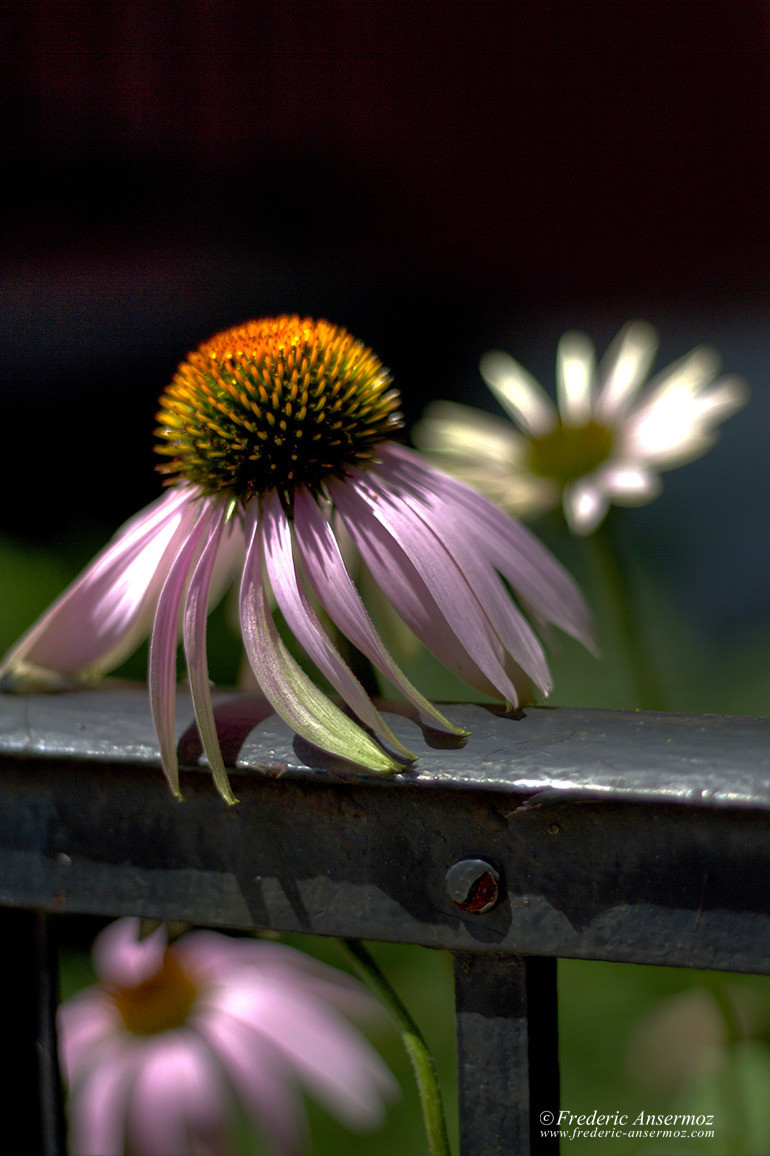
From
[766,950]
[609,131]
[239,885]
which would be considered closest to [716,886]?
[766,950]

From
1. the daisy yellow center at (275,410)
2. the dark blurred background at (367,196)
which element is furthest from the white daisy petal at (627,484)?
the dark blurred background at (367,196)

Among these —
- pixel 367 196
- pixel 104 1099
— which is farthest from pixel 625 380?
pixel 367 196

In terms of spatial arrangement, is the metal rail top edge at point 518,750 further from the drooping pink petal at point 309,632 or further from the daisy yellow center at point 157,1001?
the daisy yellow center at point 157,1001

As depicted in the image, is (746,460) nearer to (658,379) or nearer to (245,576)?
(658,379)

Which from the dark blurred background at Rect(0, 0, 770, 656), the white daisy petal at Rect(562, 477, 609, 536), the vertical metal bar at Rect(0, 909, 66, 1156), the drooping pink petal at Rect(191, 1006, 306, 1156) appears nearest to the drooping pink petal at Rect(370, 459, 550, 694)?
the vertical metal bar at Rect(0, 909, 66, 1156)

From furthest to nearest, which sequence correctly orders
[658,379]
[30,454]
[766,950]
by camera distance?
[30,454], [658,379], [766,950]

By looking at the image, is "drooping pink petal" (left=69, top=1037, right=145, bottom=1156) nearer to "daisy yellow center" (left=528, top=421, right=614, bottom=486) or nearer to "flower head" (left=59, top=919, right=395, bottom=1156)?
"flower head" (left=59, top=919, right=395, bottom=1156)

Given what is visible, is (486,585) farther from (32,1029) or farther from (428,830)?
(32,1029)
